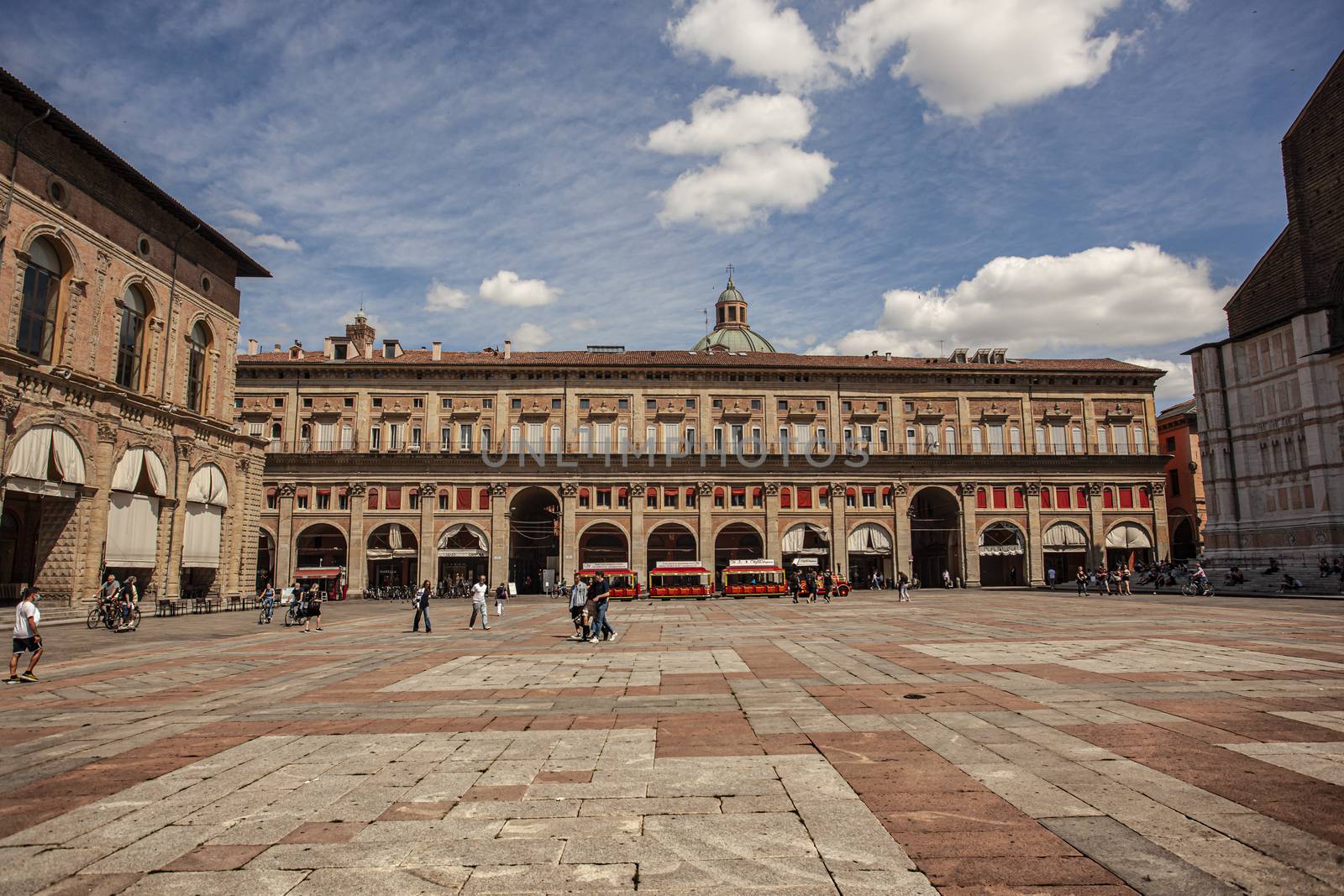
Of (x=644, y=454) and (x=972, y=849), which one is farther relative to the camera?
(x=644, y=454)

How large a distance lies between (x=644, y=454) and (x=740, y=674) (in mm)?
43864

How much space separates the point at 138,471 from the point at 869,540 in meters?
43.7

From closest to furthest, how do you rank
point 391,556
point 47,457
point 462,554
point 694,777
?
point 694,777, point 47,457, point 391,556, point 462,554

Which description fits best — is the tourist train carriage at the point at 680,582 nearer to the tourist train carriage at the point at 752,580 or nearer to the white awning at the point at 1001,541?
the tourist train carriage at the point at 752,580

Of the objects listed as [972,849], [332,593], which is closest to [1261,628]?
[972,849]

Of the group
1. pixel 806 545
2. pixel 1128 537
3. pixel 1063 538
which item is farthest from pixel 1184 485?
pixel 806 545

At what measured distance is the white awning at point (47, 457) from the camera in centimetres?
2520

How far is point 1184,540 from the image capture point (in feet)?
220

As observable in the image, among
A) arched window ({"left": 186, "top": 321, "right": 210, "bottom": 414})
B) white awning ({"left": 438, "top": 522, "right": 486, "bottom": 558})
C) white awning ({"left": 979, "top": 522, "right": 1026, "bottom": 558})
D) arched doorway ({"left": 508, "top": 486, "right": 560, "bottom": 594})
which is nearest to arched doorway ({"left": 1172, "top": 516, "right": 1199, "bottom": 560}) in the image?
white awning ({"left": 979, "top": 522, "right": 1026, "bottom": 558})

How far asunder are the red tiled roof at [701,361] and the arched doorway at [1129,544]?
11752 mm

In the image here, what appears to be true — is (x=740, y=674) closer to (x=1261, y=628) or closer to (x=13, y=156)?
(x=1261, y=628)

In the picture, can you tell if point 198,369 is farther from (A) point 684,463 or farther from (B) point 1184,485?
(B) point 1184,485

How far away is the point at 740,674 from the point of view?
1292 centimetres

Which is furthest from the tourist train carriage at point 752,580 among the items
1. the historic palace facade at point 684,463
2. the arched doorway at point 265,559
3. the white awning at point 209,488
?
the arched doorway at point 265,559
